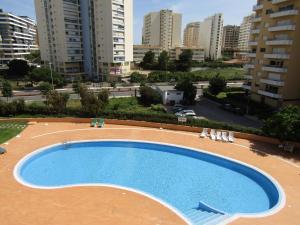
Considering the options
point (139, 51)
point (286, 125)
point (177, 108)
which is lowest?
point (177, 108)

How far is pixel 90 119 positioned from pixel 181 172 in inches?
586

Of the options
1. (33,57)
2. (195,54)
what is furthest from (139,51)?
(33,57)

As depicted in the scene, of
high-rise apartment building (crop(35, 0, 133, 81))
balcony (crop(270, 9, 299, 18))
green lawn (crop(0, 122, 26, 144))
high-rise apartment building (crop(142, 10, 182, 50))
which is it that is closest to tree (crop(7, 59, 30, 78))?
high-rise apartment building (crop(35, 0, 133, 81))

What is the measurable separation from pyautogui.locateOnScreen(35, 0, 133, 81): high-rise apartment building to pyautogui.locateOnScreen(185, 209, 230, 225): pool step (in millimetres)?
59699

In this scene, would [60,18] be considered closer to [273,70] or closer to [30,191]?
[273,70]

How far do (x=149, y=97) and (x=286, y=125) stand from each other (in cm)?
2385

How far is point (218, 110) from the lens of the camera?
3881cm

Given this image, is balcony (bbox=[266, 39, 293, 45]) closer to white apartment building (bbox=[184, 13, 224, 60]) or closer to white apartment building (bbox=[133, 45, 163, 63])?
white apartment building (bbox=[133, 45, 163, 63])

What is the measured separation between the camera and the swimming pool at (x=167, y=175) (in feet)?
47.5

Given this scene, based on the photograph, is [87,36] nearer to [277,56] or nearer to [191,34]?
[277,56]

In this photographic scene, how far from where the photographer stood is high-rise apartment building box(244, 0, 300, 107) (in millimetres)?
34031

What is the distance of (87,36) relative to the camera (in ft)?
240

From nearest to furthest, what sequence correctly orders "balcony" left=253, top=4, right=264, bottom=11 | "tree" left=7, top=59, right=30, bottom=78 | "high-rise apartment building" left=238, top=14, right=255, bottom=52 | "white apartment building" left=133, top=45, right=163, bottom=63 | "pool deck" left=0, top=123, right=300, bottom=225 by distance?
"pool deck" left=0, top=123, right=300, bottom=225 < "balcony" left=253, top=4, right=264, bottom=11 < "tree" left=7, top=59, right=30, bottom=78 < "white apartment building" left=133, top=45, right=163, bottom=63 < "high-rise apartment building" left=238, top=14, right=255, bottom=52

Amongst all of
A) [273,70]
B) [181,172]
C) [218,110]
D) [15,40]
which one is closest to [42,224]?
[181,172]
